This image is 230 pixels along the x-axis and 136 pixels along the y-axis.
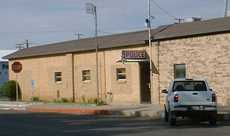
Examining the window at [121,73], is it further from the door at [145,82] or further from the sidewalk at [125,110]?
the sidewalk at [125,110]

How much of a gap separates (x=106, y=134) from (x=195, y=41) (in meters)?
16.0

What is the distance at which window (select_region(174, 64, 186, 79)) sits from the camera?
3572cm

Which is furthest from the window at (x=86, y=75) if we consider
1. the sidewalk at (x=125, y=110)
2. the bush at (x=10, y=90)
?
the bush at (x=10, y=90)

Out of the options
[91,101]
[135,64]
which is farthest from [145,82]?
[91,101]

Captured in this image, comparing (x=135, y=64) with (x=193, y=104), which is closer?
(x=193, y=104)

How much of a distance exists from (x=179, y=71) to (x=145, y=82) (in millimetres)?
3409

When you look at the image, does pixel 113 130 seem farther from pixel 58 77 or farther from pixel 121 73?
pixel 58 77

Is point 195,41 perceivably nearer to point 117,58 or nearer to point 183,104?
point 117,58

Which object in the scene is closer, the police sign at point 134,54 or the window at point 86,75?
the police sign at point 134,54

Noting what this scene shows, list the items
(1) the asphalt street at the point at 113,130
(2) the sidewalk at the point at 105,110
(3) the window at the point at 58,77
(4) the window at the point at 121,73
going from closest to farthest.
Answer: (1) the asphalt street at the point at 113,130, (2) the sidewalk at the point at 105,110, (4) the window at the point at 121,73, (3) the window at the point at 58,77

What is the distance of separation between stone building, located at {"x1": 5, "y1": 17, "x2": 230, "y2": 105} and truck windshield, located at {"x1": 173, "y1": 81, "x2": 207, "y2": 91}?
30.7 ft

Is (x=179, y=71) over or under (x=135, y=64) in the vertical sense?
under

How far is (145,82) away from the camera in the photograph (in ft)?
127

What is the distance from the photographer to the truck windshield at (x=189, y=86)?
23609 mm
